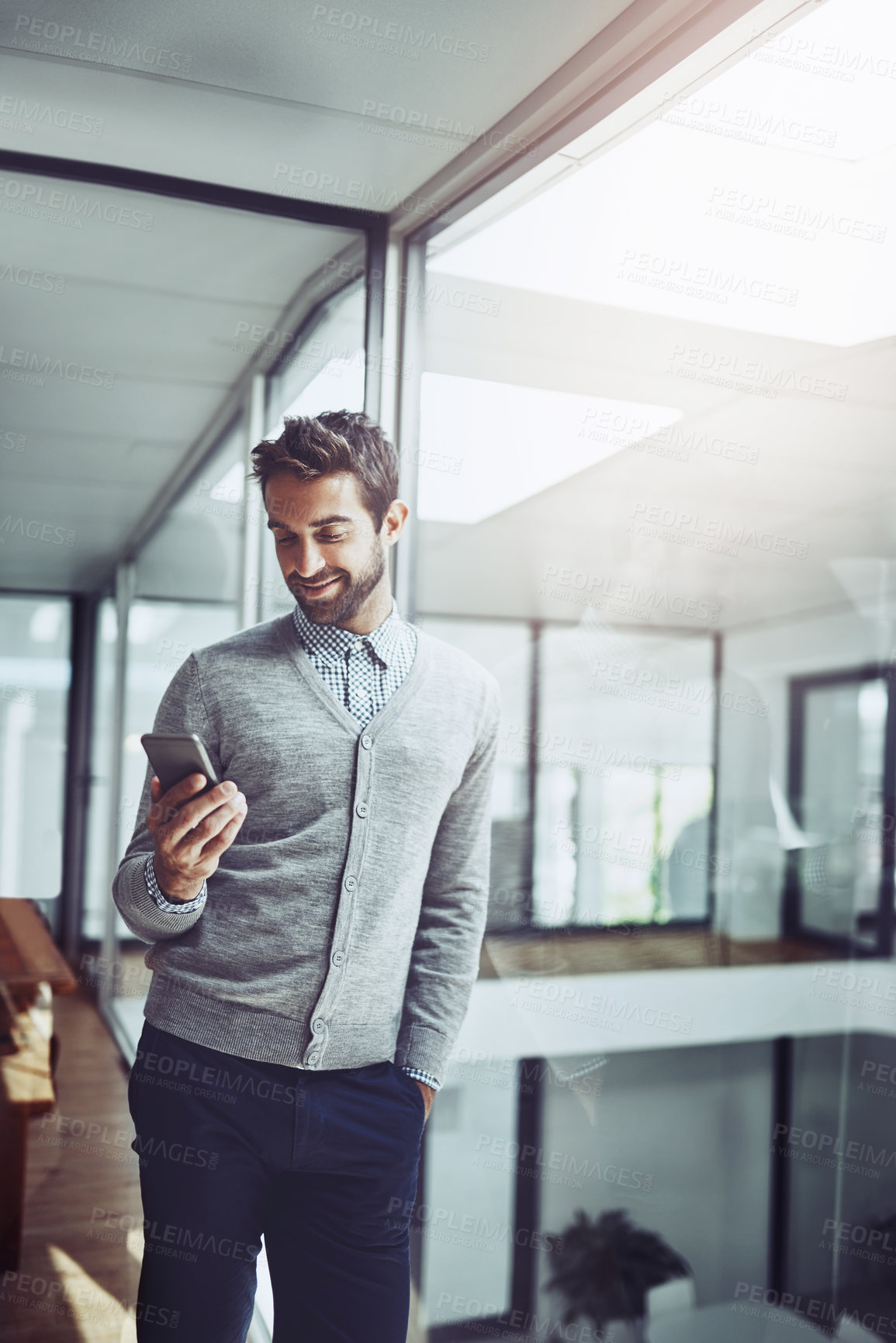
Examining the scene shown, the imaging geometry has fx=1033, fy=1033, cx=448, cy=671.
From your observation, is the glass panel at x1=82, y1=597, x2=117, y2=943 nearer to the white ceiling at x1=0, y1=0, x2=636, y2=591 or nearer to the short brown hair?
the white ceiling at x1=0, y1=0, x2=636, y2=591

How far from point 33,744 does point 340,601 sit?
77cm

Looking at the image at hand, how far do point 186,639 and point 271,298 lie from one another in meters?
0.80

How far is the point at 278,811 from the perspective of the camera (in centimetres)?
160

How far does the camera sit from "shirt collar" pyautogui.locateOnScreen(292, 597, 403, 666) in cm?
171

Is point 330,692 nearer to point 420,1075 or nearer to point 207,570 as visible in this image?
point 420,1075

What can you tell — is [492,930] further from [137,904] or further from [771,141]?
[771,141]

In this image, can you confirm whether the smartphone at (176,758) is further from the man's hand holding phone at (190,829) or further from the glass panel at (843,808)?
the glass panel at (843,808)

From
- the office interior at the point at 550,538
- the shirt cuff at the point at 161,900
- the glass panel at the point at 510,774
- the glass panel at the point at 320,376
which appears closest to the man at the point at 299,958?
the shirt cuff at the point at 161,900

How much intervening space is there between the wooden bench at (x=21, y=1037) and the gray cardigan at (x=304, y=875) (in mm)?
568

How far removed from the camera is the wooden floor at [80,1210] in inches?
80.6

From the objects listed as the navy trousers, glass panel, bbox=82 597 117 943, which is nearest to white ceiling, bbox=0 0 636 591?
glass panel, bbox=82 597 117 943

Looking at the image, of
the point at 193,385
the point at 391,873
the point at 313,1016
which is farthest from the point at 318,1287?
the point at 193,385

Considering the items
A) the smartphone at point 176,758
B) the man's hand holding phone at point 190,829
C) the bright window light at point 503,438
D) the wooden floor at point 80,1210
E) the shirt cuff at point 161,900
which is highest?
the bright window light at point 503,438

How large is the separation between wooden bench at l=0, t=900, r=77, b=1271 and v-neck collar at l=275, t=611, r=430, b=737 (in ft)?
2.78
